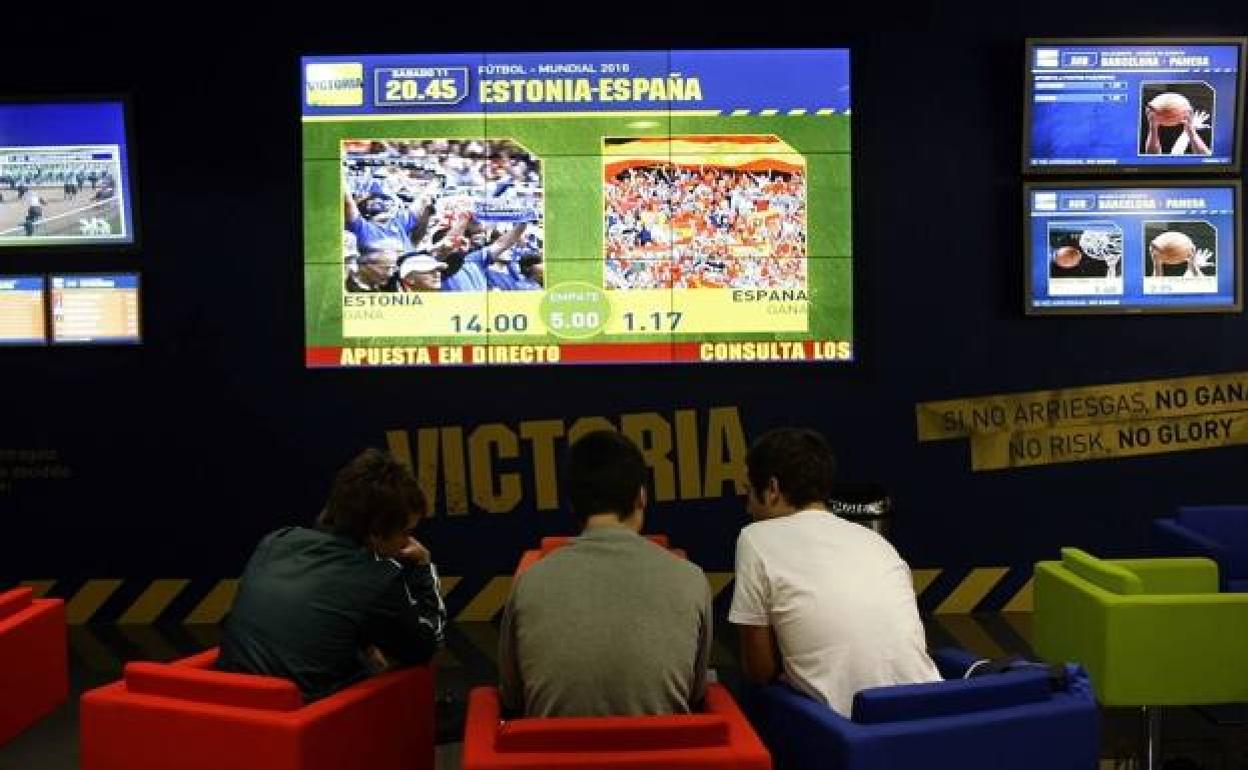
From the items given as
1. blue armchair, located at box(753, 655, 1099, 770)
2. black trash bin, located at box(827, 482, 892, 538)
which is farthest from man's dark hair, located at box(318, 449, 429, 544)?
black trash bin, located at box(827, 482, 892, 538)

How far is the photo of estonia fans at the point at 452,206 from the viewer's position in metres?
5.82

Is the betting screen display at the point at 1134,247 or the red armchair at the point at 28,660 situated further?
the betting screen display at the point at 1134,247

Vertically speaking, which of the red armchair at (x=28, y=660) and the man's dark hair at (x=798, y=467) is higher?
the man's dark hair at (x=798, y=467)

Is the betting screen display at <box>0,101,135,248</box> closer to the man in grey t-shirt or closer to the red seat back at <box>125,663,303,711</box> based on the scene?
the red seat back at <box>125,663,303,711</box>

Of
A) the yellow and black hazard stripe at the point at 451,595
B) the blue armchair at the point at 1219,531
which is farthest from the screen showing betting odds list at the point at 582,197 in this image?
the blue armchair at the point at 1219,531

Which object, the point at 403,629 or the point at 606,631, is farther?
the point at 403,629

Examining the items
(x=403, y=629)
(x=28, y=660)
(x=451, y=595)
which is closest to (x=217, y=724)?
(x=403, y=629)

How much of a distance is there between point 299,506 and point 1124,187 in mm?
4122

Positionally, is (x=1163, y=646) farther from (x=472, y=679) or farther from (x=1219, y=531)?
(x=472, y=679)

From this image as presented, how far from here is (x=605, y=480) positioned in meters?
2.80

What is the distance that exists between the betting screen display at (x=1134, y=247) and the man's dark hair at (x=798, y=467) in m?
2.97

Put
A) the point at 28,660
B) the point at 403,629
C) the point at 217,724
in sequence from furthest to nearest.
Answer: the point at 28,660
the point at 403,629
the point at 217,724

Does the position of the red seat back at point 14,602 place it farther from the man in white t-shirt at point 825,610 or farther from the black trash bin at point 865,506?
the black trash bin at point 865,506

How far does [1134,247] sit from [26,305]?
16.9 feet
